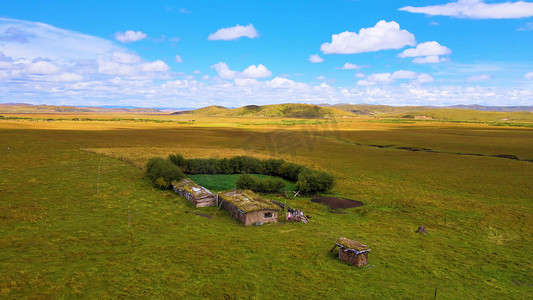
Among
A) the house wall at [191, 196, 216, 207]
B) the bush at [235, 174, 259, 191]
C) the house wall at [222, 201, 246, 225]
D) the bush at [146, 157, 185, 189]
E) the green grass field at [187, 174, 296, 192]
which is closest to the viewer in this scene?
the house wall at [222, 201, 246, 225]

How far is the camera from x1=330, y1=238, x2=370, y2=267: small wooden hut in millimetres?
20970

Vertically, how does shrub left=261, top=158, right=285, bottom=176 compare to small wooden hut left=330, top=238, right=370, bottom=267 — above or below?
above

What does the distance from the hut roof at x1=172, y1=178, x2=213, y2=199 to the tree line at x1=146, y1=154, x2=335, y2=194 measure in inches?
69.4

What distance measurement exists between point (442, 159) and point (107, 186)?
70071mm

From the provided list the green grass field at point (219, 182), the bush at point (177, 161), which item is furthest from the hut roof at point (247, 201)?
the bush at point (177, 161)

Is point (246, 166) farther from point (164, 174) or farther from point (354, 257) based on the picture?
point (354, 257)

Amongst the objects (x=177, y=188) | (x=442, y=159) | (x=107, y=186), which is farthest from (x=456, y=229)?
(x=442, y=159)

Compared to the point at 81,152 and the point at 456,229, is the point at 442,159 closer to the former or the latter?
the point at 456,229

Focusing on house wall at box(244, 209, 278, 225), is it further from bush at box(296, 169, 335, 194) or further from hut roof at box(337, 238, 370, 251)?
bush at box(296, 169, 335, 194)

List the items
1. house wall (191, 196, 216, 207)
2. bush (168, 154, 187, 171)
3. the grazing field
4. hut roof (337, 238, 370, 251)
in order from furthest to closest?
1. bush (168, 154, 187, 171)
2. house wall (191, 196, 216, 207)
3. hut roof (337, 238, 370, 251)
4. the grazing field

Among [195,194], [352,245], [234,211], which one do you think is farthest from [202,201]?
[352,245]

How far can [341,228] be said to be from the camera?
2884 centimetres

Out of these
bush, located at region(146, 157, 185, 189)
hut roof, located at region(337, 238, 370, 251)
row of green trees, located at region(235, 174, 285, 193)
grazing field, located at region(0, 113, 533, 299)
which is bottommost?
grazing field, located at region(0, 113, 533, 299)

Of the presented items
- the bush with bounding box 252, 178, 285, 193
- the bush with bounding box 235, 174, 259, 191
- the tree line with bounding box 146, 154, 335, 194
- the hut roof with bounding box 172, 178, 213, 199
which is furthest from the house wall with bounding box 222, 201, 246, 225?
the bush with bounding box 252, 178, 285, 193
